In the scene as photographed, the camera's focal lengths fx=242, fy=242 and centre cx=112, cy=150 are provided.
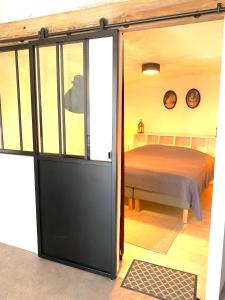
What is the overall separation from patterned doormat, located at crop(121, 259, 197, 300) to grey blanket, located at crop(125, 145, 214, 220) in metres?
1.04

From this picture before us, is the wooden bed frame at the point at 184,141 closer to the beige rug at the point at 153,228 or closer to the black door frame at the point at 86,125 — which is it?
the beige rug at the point at 153,228

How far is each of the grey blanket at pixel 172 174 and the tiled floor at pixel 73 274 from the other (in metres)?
0.60

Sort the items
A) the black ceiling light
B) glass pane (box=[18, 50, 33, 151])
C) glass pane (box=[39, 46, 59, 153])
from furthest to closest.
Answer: the black ceiling light, glass pane (box=[18, 50, 33, 151]), glass pane (box=[39, 46, 59, 153])

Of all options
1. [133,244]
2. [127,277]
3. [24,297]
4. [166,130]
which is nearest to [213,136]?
[166,130]

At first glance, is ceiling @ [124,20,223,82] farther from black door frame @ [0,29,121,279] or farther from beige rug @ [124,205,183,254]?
beige rug @ [124,205,183,254]

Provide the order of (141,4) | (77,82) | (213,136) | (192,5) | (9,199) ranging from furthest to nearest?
(213,136)
(9,199)
(77,82)
(141,4)
(192,5)

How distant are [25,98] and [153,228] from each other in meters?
2.20

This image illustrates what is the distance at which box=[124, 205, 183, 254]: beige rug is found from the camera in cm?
277

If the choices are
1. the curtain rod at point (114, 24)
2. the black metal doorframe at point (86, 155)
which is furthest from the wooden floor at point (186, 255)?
the curtain rod at point (114, 24)

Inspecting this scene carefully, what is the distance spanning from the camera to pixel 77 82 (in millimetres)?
2092

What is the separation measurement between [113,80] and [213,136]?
12.5ft

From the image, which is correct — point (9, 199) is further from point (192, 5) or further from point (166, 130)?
point (166, 130)

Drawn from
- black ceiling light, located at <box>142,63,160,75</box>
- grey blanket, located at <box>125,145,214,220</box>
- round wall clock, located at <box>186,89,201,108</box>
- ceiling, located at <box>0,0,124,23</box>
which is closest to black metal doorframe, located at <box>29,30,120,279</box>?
ceiling, located at <box>0,0,124,23</box>

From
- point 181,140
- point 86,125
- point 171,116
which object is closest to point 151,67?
point 171,116
